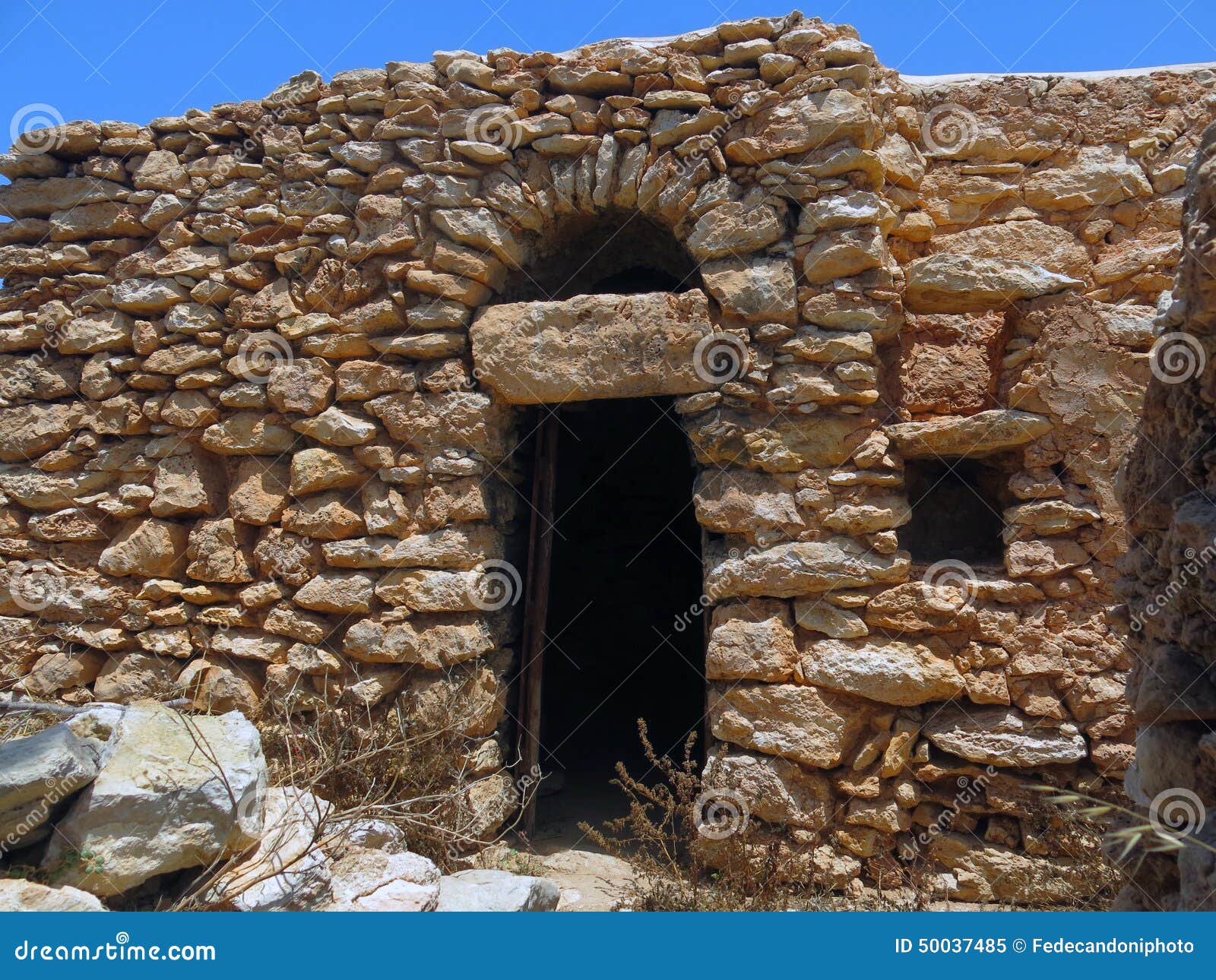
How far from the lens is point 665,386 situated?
158 inches

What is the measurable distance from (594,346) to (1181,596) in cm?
270

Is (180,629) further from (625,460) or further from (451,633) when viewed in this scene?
(625,460)

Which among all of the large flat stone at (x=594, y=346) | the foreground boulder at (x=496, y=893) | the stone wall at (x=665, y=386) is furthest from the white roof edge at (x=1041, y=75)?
the foreground boulder at (x=496, y=893)

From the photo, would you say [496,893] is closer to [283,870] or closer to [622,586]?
[283,870]

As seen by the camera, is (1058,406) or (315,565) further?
(315,565)

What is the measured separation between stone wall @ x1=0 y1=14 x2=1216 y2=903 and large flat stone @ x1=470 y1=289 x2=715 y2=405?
1cm

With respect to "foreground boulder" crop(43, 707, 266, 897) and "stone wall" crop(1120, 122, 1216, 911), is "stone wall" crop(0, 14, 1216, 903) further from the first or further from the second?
"stone wall" crop(1120, 122, 1216, 911)

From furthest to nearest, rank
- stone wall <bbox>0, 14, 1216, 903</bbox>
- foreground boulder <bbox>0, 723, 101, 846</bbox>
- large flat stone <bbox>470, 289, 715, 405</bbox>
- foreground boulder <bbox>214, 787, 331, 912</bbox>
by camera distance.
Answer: large flat stone <bbox>470, 289, 715, 405</bbox> → stone wall <bbox>0, 14, 1216, 903</bbox> → foreground boulder <bbox>214, 787, 331, 912</bbox> → foreground boulder <bbox>0, 723, 101, 846</bbox>

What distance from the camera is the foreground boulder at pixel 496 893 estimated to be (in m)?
3.04

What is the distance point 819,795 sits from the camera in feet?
12.0

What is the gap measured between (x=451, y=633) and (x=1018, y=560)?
241cm

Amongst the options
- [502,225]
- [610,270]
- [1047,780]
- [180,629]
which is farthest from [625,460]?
[1047,780]

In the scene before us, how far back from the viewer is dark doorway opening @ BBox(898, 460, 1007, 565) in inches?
158

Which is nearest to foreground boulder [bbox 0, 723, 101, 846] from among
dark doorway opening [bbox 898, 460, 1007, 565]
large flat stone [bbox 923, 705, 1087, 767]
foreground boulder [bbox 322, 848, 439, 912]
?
foreground boulder [bbox 322, 848, 439, 912]
